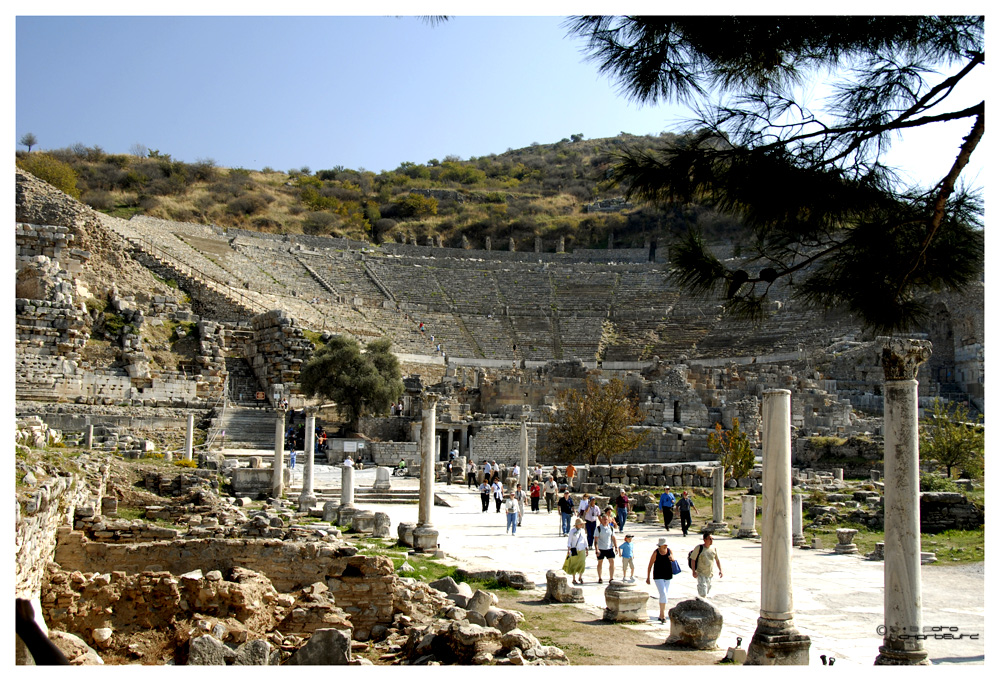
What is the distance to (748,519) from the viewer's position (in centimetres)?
1728

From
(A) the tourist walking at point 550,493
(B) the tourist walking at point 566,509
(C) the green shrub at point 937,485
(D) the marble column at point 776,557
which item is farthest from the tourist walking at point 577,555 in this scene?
(A) the tourist walking at point 550,493

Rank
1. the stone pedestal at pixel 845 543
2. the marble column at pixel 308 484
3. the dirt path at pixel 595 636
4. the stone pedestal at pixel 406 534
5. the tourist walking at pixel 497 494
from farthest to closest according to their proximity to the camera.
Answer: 1. the tourist walking at pixel 497 494
2. the marble column at pixel 308 484
3. the stone pedestal at pixel 845 543
4. the stone pedestal at pixel 406 534
5. the dirt path at pixel 595 636

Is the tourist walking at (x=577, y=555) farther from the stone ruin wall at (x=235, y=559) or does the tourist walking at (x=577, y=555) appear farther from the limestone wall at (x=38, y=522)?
the limestone wall at (x=38, y=522)

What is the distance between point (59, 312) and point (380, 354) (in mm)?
10877

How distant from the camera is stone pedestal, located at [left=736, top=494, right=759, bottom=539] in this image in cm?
1708

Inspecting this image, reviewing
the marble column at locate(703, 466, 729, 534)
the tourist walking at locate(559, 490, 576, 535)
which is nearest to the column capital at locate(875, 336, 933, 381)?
the tourist walking at locate(559, 490, 576, 535)

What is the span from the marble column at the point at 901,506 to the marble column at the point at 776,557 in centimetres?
71

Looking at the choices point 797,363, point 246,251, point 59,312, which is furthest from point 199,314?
point 797,363

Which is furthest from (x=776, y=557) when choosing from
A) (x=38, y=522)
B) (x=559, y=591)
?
(x=38, y=522)

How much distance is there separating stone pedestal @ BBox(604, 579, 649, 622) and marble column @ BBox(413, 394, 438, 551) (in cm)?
450

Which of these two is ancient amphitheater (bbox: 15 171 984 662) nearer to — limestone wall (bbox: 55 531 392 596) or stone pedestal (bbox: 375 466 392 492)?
limestone wall (bbox: 55 531 392 596)

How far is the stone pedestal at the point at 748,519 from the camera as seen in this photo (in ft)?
56.0

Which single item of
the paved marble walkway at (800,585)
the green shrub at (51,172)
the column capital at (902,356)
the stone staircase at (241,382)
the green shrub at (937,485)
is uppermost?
the green shrub at (51,172)

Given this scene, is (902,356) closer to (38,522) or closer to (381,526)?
(38,522)
